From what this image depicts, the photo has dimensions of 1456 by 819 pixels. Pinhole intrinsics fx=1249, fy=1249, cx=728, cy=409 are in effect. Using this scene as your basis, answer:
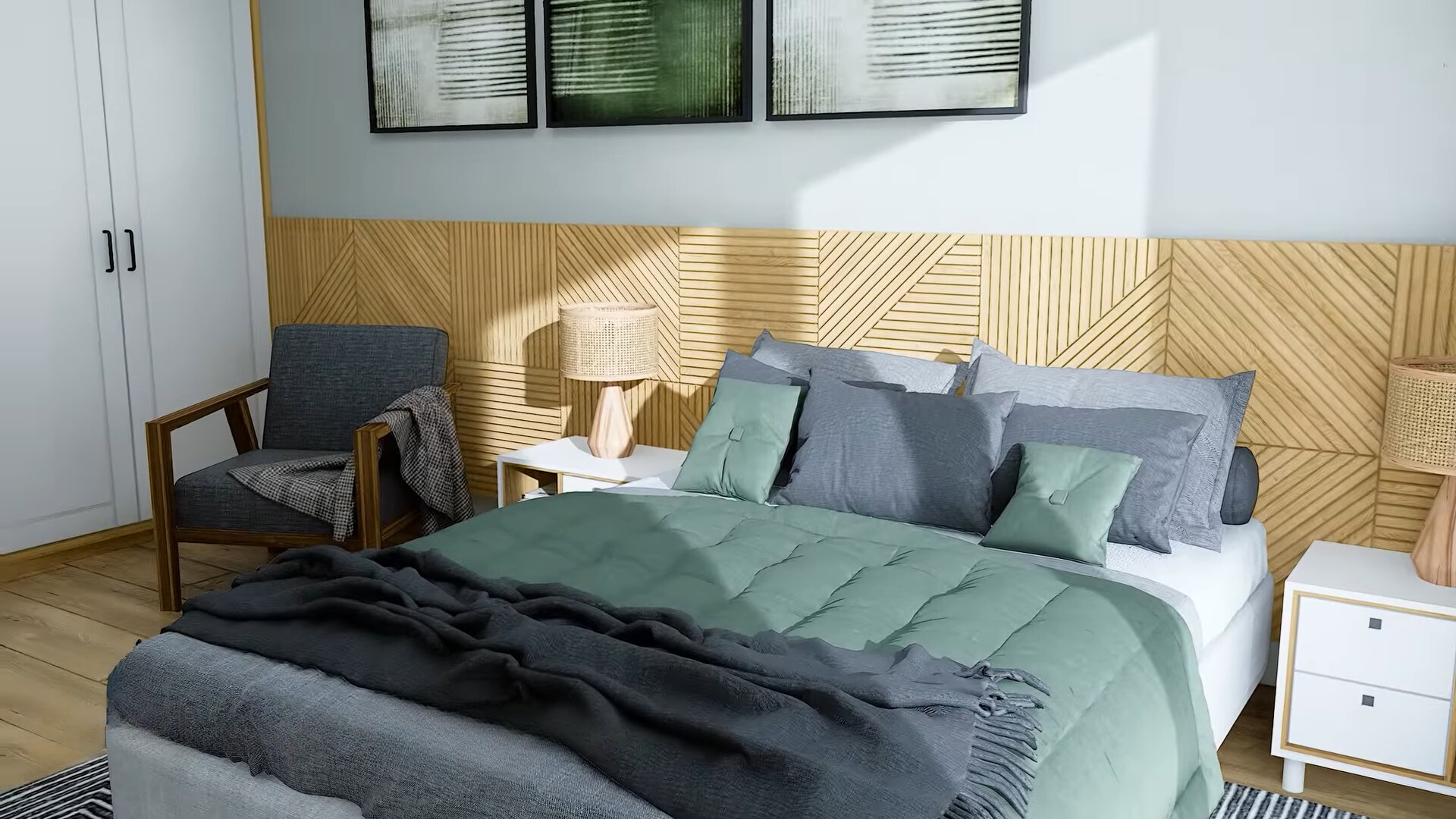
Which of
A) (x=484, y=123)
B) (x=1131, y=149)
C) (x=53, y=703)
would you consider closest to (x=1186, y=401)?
(x=1131, y=149)

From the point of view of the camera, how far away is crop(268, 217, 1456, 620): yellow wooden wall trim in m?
3.40

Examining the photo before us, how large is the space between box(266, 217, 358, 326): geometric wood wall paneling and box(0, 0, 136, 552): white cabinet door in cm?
75

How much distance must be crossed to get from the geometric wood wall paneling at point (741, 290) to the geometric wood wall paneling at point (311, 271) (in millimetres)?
1747

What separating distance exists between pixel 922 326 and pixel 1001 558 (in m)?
1.23

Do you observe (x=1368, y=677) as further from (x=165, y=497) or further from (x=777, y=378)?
(x=165, y=497)

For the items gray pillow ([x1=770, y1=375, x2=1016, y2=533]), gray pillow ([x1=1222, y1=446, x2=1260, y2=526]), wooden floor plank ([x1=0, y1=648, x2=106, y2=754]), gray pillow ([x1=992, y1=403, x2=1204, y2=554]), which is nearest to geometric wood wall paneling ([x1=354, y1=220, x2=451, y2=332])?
wooden floor plank ([x1=0, y1=648, x2=106, y2=754])

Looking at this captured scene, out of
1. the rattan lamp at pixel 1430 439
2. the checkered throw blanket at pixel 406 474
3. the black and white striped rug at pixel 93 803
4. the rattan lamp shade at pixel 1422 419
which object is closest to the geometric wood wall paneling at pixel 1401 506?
the rattan lamp at pixel 1430 439

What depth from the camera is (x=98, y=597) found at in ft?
15.1

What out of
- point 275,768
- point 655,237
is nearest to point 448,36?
point 655,237

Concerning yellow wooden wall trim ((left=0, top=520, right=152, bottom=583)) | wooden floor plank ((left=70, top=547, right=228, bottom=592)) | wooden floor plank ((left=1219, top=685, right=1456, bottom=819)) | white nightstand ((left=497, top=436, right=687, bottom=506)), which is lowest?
wooden floor plank ((left=1219, top=685, right=1456, bottom=819))

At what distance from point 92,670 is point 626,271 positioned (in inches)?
87.1

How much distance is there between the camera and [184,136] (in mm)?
5324

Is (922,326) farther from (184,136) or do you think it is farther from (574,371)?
(184,136)

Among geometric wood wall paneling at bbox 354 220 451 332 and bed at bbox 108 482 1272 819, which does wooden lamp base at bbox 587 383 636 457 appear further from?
geometric wood wall paneling at bbox 354 220 451 332
